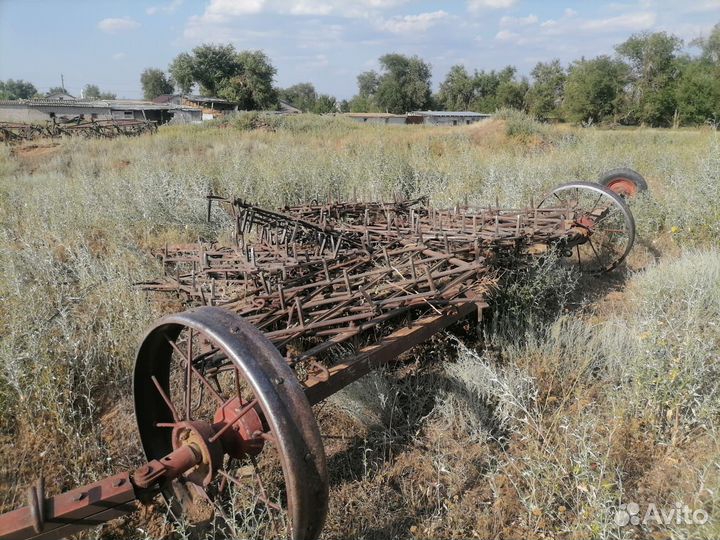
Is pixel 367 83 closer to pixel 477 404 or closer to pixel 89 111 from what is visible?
pixel 89 111

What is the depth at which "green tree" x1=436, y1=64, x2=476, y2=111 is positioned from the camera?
73.6 meters

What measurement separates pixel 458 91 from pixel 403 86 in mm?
9299

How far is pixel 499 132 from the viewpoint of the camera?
51.2 feet

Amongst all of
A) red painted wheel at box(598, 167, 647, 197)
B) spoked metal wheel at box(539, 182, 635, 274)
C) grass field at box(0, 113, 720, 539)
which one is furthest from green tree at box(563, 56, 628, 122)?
grass field at box(0, 113, 720, 539)

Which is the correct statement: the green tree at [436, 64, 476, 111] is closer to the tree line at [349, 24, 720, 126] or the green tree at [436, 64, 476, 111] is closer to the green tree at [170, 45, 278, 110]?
the tree line at [349, 24, 720, 126]

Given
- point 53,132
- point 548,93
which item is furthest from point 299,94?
point 53,132

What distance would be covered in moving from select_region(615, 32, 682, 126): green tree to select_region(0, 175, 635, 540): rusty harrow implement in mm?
47613

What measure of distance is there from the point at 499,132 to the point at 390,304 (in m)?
14.8

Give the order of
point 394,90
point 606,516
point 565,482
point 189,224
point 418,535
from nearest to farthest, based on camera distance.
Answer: point 606,516
point 418,535
point 565,482
point 189,224
point 394,90

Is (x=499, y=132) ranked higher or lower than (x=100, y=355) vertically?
higher

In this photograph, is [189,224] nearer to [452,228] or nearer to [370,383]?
[452,228]

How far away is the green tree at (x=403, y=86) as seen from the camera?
72500mm

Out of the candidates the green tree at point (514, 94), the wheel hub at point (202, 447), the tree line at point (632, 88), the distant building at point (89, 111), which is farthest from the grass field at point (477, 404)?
the green tree at point (514, 94)

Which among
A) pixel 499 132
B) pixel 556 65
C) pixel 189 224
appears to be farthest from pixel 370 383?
pixel 556 65
